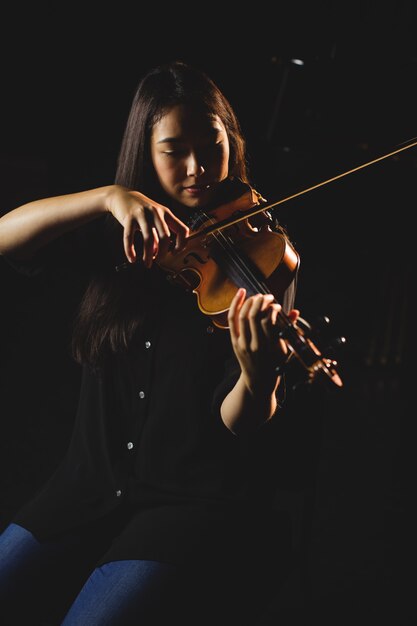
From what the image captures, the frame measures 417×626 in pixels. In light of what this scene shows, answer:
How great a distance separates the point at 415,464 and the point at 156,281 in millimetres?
1846

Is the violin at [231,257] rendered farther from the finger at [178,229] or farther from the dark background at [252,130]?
the dark background at [252,130]

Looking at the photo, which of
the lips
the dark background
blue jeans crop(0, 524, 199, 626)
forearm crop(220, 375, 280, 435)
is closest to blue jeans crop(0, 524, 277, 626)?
blue jeans crop(0, 524, 199, 626)

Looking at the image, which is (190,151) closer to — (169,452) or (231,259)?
(231,259)

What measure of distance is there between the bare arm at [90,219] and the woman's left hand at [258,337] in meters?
0.18

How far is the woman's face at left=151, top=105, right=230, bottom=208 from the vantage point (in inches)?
41.5

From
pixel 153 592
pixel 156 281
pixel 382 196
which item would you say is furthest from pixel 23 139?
pixel 153 592

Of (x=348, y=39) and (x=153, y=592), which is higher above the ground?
(x=348, y=39)

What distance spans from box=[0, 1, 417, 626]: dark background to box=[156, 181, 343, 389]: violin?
130 centimetres

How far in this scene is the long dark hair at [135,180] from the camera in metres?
1.09

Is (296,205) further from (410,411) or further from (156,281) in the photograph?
(156,281)

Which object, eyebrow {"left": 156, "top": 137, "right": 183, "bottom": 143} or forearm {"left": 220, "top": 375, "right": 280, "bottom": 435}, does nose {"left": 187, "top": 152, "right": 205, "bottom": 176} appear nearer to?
eyebrow {"left": 156, "top": 137, "right": 183, "bottom": 143}

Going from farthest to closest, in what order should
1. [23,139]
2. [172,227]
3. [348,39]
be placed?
1. [23,139]
2. [348,39]
3. [172,227]

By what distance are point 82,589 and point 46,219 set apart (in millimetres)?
594

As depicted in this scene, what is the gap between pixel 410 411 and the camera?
10.6 ft
